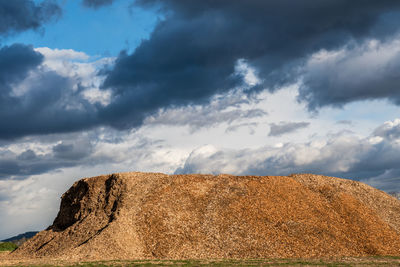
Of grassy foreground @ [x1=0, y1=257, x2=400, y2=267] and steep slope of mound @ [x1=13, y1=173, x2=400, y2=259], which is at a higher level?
steep slope of mound @ [x1=13, y1=173, x2=400, y2=259]

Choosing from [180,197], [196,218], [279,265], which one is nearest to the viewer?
[279,265]

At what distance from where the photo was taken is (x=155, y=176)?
35.6 metres

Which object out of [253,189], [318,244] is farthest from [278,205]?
[318,244]

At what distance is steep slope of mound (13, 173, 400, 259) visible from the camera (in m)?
27.2

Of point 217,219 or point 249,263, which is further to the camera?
point 217,219

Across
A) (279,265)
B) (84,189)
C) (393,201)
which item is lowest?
(279,265)

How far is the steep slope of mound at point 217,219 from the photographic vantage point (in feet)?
89.1

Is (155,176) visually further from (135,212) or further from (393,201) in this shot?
(393,201)

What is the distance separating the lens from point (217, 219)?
29.9 m

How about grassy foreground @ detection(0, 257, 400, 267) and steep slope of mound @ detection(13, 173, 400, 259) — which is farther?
steep slope of mound @ detection(13, 173, 400, 259)

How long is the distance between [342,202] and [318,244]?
762 cm

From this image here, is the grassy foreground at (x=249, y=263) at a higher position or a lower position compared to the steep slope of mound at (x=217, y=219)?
lower

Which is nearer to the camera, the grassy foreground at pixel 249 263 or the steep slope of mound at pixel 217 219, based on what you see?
the grassy foreground at pixel 249 263

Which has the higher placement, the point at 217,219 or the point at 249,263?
the point at 217,219
